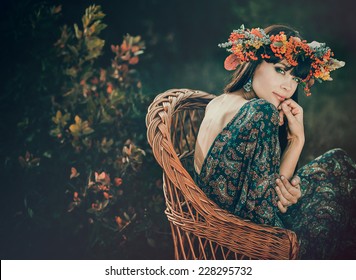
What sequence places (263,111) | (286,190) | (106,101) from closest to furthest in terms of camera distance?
(263,111) → (286,190) → (106,101)

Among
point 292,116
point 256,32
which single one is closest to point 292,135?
point 292,116

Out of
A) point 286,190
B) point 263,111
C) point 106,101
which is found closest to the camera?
point 263,111

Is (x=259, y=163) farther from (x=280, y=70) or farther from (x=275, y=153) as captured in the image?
(x=280, y=70)

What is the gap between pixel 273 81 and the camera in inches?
126

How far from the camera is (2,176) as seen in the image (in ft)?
11.0

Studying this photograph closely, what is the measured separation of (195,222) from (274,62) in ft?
2.93

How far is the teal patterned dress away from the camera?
3.05 meters

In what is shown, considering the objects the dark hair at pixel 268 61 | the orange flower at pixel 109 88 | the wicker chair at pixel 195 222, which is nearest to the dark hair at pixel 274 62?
the dark hair at pixel 268 61

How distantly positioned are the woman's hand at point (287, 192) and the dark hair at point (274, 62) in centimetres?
17

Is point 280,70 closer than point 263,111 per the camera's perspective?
No

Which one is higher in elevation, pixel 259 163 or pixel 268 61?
pixel 268 61

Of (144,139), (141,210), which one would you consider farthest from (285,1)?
(141,210)

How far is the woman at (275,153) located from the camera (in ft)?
10.0
